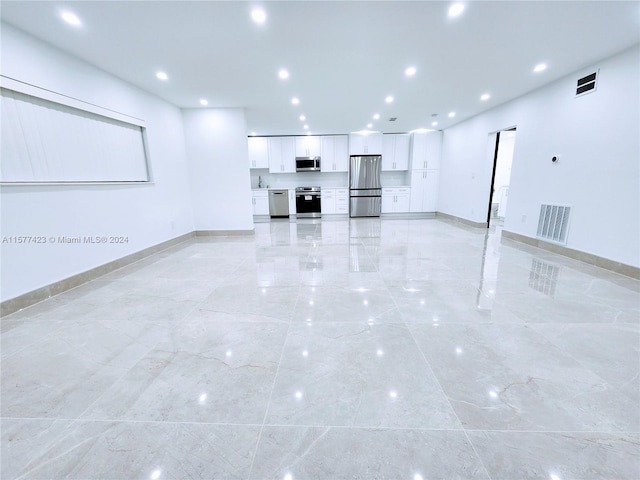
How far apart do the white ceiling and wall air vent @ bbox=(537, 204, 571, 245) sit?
1856 mm

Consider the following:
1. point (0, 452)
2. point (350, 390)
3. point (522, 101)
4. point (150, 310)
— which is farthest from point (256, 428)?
point (522, 101)

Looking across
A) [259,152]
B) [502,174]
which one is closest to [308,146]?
[259,152]

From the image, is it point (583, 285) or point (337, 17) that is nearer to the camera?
point (337, 17)

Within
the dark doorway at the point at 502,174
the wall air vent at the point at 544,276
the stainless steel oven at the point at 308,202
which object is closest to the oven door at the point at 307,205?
the stainless steel oven at the point at 308,202

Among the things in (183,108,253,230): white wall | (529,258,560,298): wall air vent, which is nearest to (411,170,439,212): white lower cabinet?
(529,258,560,298): wall air vent

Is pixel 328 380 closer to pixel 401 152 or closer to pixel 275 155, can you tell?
pixel 275 155

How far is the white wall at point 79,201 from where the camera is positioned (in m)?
2.25

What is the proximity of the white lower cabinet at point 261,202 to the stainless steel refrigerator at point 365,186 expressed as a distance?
2.59 m

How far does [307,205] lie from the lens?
797 cm

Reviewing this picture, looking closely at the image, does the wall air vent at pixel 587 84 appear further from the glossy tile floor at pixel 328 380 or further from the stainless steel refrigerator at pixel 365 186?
the stainless steel refrigerator at pixel 365 186

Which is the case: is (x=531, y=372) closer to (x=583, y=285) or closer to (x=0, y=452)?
(x=583, y=285)

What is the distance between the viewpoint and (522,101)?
4.42 meters

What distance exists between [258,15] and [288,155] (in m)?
5.68

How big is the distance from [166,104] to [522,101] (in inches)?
241
